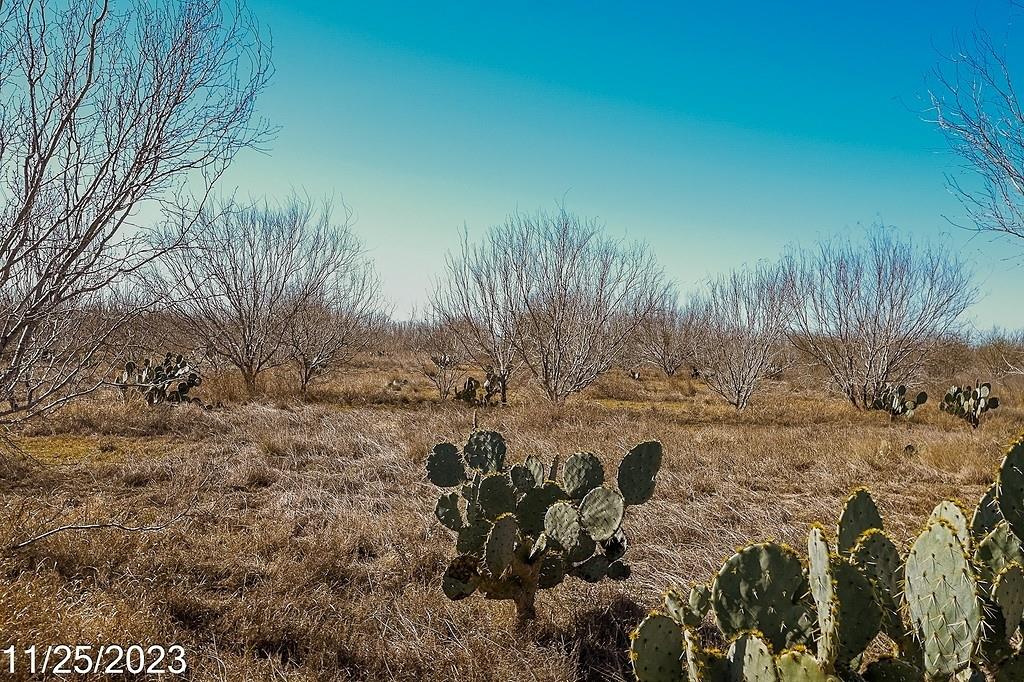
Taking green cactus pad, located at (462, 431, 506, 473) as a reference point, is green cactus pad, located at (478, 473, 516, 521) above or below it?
below

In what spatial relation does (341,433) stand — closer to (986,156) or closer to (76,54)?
(76,54)

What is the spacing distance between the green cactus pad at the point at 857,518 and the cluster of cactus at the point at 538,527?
3.15 ft

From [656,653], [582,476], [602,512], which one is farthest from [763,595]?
[582,476]

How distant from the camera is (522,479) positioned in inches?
128

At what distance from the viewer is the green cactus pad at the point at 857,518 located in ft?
6.87

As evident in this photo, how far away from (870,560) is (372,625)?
2.25 meters

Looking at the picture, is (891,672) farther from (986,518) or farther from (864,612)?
(986,518)

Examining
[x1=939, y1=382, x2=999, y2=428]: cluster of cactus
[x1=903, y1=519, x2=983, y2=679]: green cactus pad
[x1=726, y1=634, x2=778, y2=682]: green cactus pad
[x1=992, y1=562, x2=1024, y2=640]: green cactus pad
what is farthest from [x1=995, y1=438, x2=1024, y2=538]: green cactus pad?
[x1=939, y1=382, x2=999, y2=428]: cluster of cactus

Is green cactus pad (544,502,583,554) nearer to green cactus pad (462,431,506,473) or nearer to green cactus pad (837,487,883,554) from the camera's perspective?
green cactus pad (462,431,506,473)

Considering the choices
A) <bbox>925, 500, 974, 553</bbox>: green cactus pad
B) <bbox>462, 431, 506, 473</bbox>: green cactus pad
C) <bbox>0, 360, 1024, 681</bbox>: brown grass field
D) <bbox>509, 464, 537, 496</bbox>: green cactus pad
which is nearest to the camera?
<bbox>925, 500, 974, 553</bbox>: green cactus pad

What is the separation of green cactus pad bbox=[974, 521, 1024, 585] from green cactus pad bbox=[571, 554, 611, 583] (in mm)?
1520

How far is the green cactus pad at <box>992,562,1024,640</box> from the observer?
Result: 4.79 ft

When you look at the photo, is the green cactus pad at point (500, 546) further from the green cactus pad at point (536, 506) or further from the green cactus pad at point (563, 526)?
the green cactus pad at point (536, 506)
